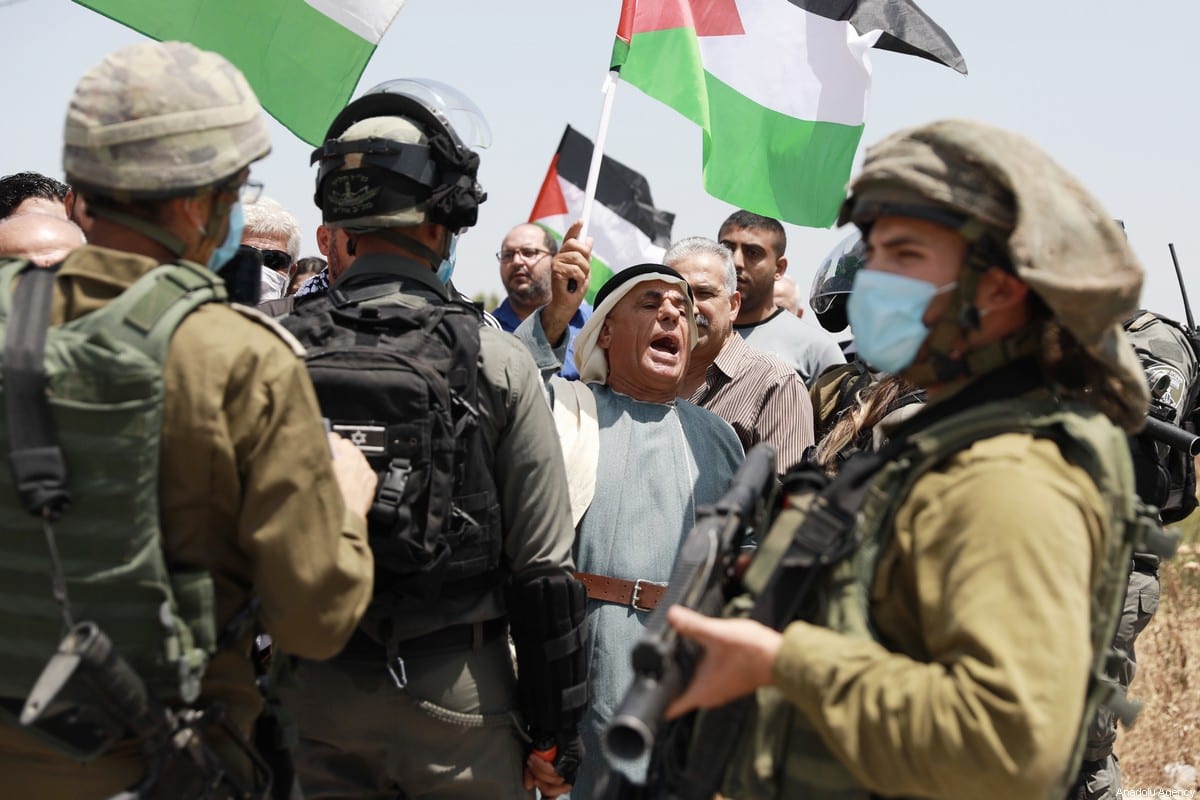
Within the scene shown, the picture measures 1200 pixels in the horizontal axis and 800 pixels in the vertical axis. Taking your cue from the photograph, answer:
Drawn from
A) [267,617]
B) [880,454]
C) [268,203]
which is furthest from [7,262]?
[268,203]

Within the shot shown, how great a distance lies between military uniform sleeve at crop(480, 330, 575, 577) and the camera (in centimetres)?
328

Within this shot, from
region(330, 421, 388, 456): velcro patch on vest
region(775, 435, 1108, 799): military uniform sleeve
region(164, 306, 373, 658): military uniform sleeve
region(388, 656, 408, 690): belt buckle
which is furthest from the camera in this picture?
region(388, 656, 408, 690): belt buckle

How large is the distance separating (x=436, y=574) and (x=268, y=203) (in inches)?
168

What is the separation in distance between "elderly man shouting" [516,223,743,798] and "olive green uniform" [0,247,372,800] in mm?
1816

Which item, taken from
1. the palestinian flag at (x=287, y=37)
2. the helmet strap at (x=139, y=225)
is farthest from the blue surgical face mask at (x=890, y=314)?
the palestinian flag at (x=287, y=37)

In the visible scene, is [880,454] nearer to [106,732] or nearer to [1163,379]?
[106,732]

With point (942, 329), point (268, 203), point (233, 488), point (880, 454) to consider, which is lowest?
point (268, 203)

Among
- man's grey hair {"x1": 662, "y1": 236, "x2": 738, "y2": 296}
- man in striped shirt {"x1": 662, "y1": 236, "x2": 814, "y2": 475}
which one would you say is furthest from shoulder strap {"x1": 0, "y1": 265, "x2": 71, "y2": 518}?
man's grey hair {"x1": 662, "y1": 236, "x2": 738, "y2": 296}

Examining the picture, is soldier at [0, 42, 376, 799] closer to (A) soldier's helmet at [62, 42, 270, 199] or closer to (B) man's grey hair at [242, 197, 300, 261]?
(A) soldier's helmet at [62, 42, 270, 199]

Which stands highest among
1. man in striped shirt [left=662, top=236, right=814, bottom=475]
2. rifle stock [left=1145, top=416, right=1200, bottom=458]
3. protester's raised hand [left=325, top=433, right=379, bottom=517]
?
protester's raised hand [left=325, top=433, right=379, bottom=517]

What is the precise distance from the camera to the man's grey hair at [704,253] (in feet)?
18.5

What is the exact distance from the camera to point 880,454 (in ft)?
7.25

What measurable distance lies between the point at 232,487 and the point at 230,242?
1.74 feet

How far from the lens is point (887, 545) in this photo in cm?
211
